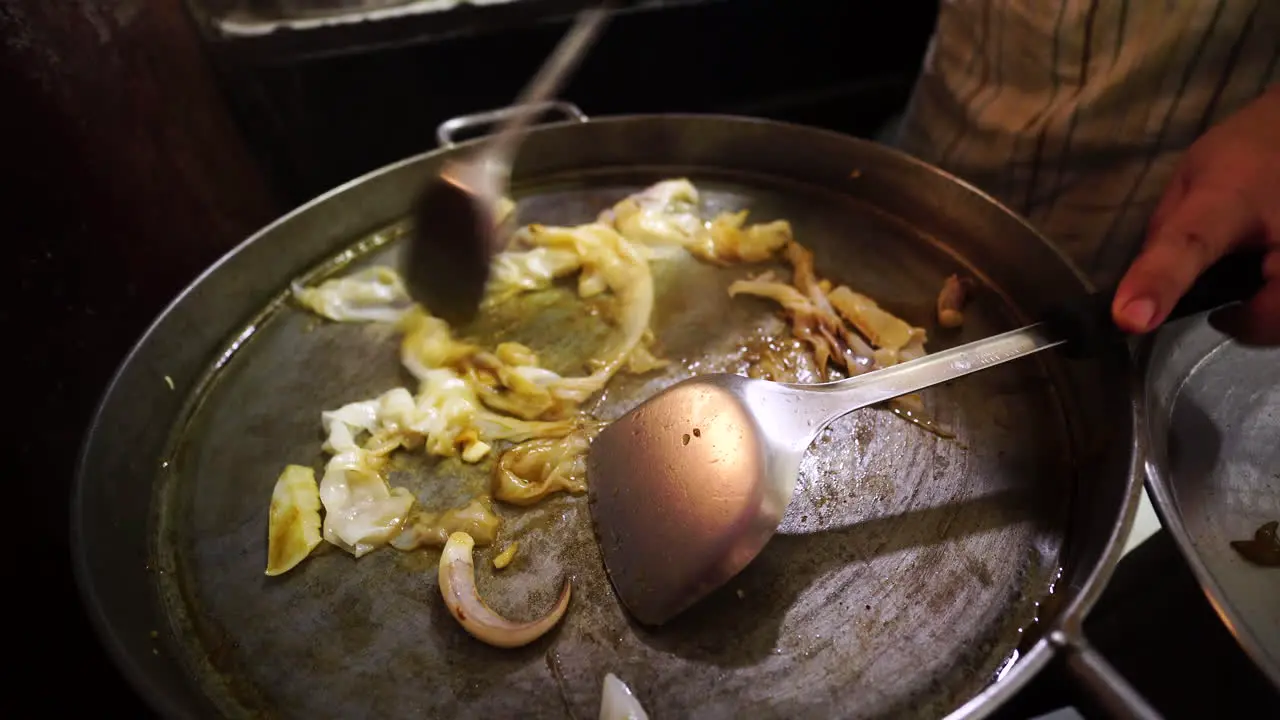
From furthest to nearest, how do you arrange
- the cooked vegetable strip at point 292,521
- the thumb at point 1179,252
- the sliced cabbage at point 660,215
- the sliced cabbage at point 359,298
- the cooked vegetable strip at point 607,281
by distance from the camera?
1. the sliced cabbage at point 660,215
2. the sliced cabbage at point 359,298
3. the cooked vegetable strip at point 607,281
4. the cooked vegetable strip at point 292,521
5. the thumb at point 1179,252

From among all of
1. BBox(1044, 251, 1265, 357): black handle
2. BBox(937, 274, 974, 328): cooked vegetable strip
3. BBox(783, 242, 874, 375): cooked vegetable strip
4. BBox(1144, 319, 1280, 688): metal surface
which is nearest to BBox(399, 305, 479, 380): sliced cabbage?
BBox(783, 242, 874, 375): cooked vegetable strip

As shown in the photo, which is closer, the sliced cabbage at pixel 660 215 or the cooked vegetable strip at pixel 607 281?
the cooked vegetable strip at pixel 607 281

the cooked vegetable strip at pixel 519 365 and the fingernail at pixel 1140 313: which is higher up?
the fingernail at pixel 1140 313

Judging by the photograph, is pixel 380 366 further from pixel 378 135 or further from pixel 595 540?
pixel 378 135

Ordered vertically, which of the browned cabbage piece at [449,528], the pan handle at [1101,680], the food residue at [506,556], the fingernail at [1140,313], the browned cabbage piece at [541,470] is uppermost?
the fingernail at [1140,313]

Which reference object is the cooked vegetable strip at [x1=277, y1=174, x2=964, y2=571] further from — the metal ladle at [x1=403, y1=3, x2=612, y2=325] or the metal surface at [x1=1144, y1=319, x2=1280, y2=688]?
the metal surface at [x1=1144, y1=319, x2=1280, y2=688]

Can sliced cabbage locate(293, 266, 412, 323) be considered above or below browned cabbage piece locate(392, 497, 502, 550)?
above

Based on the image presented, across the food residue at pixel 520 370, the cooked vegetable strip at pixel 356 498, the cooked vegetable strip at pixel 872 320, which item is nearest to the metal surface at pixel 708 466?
the food residue at pixel 520 370

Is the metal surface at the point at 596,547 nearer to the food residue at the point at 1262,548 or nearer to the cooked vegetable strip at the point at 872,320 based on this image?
the cooked vegetable strip at the point at 872,320
